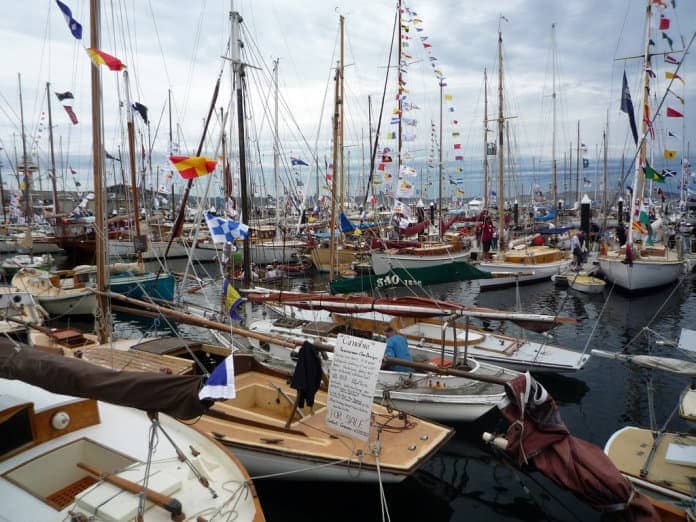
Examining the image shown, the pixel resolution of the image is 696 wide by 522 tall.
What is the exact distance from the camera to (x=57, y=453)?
20.7 ft

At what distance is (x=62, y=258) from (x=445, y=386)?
4052 cm

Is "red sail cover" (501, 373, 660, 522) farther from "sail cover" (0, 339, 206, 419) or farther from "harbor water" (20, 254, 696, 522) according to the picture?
"sail cover" (0, 339, 206, 419)

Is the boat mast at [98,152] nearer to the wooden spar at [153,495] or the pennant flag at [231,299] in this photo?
the pennant flag at [231,299]

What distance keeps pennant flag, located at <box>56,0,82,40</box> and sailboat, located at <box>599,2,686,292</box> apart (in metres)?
20.1

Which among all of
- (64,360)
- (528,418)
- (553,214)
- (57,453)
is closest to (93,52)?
(64,360)

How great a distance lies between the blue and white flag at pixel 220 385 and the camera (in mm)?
5098

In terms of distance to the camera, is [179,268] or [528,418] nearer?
[528,418]

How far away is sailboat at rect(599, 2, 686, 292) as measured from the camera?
2211 centimetres

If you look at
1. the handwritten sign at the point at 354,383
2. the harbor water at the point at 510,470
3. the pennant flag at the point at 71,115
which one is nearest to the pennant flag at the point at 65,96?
the pennant flag at the point at 71,115

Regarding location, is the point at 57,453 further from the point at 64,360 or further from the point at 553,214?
the point at 553,214

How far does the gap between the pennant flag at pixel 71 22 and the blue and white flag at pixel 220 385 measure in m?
8.59

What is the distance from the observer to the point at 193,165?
32.2 feet

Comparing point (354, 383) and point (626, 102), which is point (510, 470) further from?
point (626, 102)

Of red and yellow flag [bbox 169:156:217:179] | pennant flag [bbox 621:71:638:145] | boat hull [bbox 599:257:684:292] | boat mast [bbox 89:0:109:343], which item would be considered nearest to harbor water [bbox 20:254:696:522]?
boat mast [bbox 89:0:109:343]
